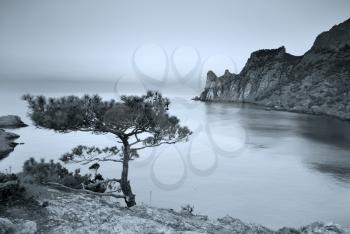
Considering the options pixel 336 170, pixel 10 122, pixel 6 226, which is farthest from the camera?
pixel 10 122

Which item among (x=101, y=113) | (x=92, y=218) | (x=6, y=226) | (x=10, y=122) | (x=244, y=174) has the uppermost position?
(x=101, y=113)

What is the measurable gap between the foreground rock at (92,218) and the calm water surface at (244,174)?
32.3 feet

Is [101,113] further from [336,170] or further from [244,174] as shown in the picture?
[336,170]

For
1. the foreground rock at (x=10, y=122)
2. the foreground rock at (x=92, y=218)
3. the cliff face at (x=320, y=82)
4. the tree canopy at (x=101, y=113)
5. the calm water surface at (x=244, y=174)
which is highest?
the cliff face at (x=320, y=82)

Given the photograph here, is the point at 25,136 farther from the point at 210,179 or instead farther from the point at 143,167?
the point at 210,179

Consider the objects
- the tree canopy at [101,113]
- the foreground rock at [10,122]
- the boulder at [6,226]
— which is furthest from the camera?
the foreground rock at [10,122]

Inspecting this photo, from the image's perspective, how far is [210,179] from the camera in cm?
3716

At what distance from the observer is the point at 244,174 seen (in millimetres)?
39469

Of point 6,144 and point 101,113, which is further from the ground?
point 101,113

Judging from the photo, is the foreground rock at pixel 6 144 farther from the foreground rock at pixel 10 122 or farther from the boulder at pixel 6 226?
the boulder at pixel 6 226

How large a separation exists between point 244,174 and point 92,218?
95.6 feet

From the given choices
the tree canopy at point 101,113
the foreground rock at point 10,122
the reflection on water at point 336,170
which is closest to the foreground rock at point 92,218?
the tree canopy at point 101,113

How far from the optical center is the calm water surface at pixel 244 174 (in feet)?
89.6

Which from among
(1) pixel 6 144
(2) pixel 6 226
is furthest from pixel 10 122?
(2) pixel 6 226
